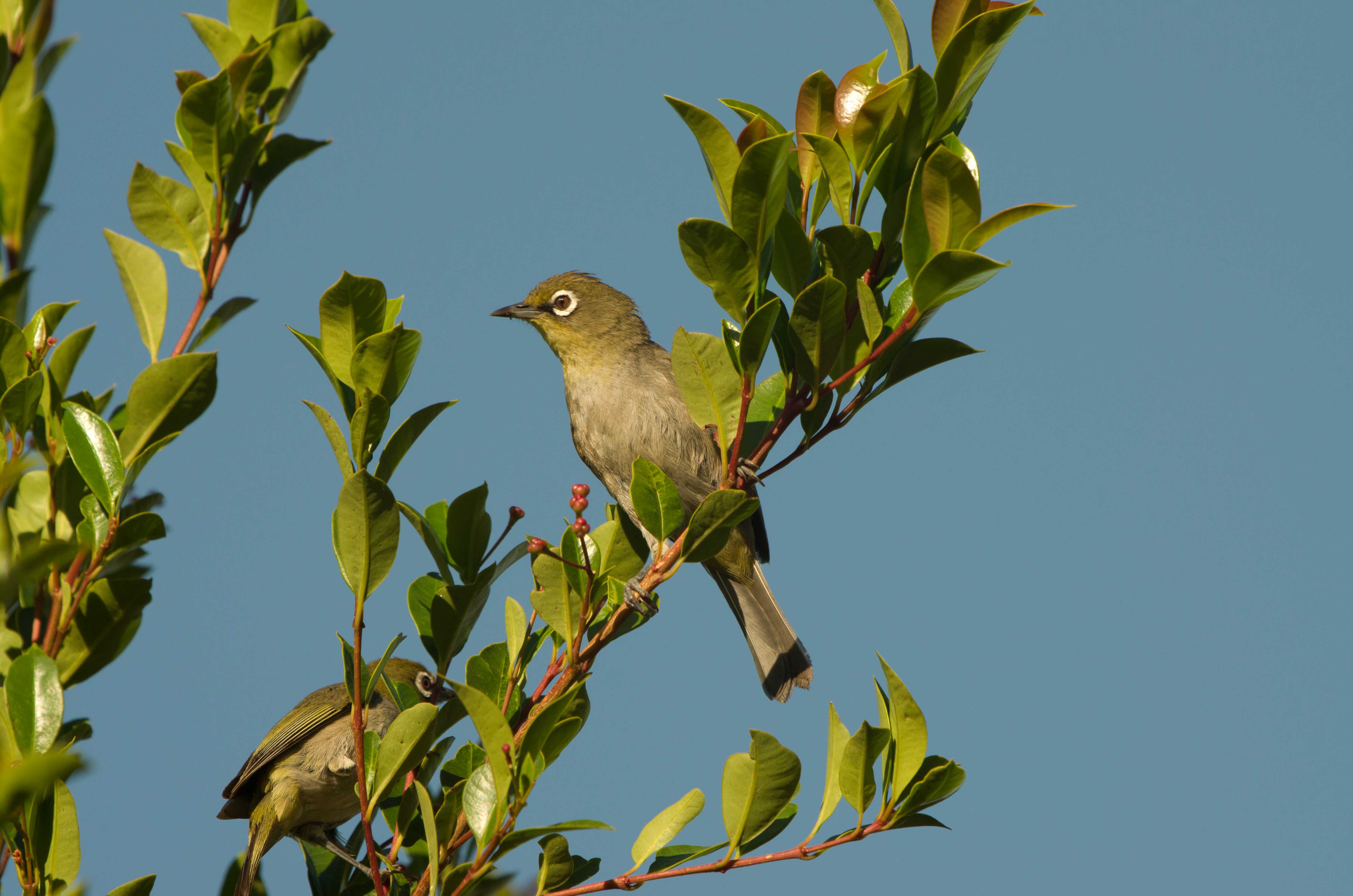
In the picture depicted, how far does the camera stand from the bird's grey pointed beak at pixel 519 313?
6.85 meters

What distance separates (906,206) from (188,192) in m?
1.75

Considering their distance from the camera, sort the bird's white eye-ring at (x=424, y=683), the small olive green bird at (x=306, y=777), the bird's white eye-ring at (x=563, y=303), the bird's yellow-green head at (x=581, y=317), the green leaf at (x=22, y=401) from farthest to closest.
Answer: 1. the bird's white eye-ring at (x=563, y=303)
2. the bird's yellow-green head at (x=581, y=317)
3. the small olive green bird at (x=306, y=777)
4. the bird's white eye-ring at (x=424, y=683)
5. the green leaf at (x=22, y=401)

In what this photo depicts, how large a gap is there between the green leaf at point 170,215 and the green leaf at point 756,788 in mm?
1769

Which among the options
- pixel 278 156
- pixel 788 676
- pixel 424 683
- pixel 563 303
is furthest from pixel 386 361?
pixel 563 303

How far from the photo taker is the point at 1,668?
2330 mm

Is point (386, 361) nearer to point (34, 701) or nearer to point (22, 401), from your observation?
point (22, 401)

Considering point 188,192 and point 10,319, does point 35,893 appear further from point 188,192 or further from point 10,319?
point 188,192

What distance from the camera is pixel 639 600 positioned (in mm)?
3006

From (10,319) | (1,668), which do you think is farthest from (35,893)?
(10,319)

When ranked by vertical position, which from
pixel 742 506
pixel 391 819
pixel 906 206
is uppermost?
pixel 906 206

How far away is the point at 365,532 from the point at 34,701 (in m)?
0.72

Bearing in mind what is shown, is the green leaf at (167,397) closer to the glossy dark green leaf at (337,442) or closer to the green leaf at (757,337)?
the glossy dark green leaf at (337,442)

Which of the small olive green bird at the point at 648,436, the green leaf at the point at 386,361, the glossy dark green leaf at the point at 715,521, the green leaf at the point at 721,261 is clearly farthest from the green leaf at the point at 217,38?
the small olive green bird at the point at 648,436

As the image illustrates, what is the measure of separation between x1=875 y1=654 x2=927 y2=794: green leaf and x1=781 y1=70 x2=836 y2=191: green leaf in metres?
1.43
